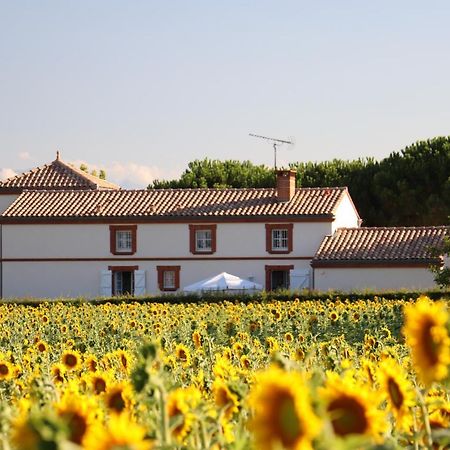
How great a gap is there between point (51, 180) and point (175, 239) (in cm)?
1219

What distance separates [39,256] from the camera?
2180 inches

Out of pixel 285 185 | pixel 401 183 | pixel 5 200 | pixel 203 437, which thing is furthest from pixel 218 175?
pixel 203 437

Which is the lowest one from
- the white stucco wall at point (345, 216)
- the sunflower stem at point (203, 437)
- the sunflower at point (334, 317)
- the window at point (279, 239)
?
the sunflower stem at point (203, 437)

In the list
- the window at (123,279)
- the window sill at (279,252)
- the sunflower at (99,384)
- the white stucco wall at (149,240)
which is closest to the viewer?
the sunflower at (99,384)

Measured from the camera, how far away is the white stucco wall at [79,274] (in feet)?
175

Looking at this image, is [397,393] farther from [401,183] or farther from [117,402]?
[401,183]

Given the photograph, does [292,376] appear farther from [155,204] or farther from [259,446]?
[155,204]

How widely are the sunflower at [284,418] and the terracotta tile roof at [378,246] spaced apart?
157 ft

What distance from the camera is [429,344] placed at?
9.80 ft

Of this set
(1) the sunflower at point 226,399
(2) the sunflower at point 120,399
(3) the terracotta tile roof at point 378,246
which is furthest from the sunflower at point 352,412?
(3) the terracotta tile roof at point 378,246

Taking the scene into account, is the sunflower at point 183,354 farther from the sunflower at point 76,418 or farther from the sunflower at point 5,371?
the sunflower at point 76,418

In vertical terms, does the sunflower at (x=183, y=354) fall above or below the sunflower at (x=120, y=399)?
above

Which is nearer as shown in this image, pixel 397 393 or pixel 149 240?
pixel 397 393

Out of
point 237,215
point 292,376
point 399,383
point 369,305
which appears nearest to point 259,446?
point 292,376
